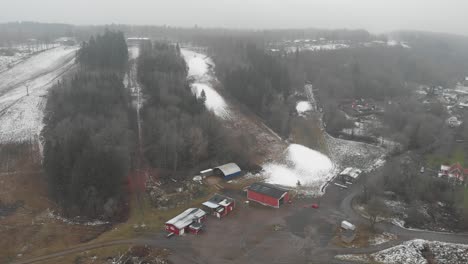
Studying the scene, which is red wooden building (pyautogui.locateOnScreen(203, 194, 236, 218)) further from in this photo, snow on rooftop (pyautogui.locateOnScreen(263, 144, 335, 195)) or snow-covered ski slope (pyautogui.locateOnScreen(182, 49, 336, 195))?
snow-covered ski slope (pyautogui.locateOnScreen(182, 49, 336, 195))

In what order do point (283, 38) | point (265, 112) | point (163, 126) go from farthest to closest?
point (283, 38) < point (265, 112) < point (163, 126)

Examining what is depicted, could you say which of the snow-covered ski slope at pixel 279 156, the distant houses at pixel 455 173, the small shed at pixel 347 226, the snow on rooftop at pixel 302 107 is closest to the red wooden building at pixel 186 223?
the small shed at pixel 347 226

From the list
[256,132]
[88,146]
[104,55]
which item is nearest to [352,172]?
[256,132]

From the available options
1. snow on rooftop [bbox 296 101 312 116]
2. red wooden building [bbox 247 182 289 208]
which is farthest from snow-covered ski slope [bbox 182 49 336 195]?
snow on rooftop [bbox 296 101 312 116]

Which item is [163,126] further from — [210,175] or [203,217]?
[203,217]

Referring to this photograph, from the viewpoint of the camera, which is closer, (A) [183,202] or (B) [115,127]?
(A) [183,202]

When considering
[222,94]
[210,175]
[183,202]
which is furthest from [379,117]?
[183,202]

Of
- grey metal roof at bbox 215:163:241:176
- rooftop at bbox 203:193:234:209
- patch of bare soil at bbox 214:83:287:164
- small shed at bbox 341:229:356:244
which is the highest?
patch of bare soil at bbox 214:83:287:164
